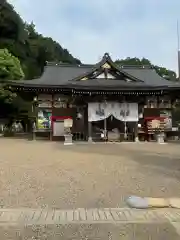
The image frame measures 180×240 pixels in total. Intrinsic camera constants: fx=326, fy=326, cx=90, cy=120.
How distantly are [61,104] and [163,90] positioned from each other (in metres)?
8.06

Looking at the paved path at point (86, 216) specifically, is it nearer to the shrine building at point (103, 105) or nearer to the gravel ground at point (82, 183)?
the gravel ground at point (82, 183)

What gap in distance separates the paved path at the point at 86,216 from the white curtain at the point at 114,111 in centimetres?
1906

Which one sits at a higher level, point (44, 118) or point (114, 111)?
point (114, 111)

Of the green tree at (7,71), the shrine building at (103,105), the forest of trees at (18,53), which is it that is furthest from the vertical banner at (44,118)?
the green tree at (7,71)

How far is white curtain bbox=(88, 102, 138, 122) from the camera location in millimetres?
24875

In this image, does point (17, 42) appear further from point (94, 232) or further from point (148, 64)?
point (94, 232)

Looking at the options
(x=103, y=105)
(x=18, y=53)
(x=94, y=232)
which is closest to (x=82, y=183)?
(x=94, y=232)

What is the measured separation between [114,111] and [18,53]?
2871 cm

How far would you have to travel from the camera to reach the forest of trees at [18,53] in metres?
35.5

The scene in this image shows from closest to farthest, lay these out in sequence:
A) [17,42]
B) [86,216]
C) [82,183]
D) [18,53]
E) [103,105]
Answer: [86,216] < [82,183] < [103,105] < [18,53] < [17,42]

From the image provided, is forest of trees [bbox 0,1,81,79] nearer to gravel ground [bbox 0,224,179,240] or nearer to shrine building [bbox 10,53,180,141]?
shrine building [bbox 10,53,180,141]

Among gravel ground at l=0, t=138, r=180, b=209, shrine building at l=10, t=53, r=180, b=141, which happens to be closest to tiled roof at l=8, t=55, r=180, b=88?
shrine building at l=10, t=53, r=180, b=141

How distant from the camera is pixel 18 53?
49.2 metres

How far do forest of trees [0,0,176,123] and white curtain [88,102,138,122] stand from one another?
7.63 meters
